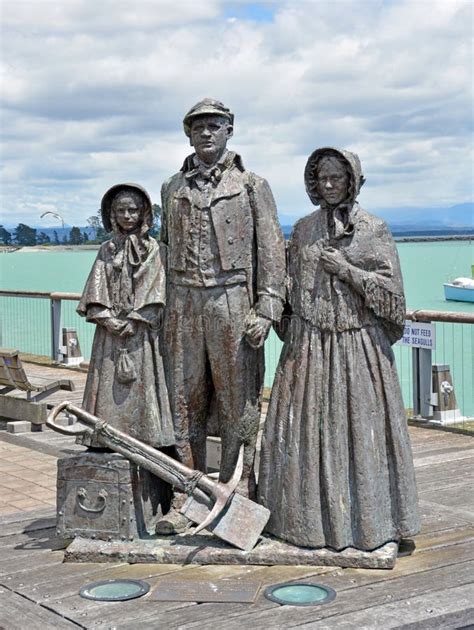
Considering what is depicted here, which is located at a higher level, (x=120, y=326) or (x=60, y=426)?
(x=120, y=326)

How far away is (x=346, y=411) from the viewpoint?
5.19m

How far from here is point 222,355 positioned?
213 inches

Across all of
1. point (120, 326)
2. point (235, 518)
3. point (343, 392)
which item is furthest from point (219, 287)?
point (235, 518)

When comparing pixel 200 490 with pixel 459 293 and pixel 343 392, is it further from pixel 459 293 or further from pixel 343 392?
pixel 459 293

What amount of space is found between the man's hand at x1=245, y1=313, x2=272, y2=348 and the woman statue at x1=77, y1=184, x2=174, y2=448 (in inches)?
19.2

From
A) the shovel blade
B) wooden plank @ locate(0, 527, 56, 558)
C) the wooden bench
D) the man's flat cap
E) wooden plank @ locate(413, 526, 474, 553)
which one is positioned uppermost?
the man's flat cap

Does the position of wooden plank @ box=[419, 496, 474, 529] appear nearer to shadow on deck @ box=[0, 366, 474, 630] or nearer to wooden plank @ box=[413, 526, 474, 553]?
shadow on deck @ box=[0, 366, 474, 630]

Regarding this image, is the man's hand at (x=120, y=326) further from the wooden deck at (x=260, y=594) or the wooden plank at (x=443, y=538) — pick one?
the wooden plank at (x=443, y=538)

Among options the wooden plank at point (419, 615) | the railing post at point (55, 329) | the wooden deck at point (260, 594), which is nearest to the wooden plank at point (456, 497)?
the wooden deck at point (260, 594)

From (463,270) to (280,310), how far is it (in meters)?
62.5

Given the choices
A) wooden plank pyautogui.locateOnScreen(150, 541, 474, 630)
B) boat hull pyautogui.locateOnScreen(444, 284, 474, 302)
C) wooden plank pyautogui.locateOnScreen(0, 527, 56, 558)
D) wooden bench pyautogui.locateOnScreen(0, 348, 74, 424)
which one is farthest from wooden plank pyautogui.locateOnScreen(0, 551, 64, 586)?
boat hull pyautogui.locateOnScreen(444, 284, 474, 302)

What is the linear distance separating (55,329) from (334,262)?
9407 millimetres

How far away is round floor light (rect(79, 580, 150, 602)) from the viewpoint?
4.73 meters

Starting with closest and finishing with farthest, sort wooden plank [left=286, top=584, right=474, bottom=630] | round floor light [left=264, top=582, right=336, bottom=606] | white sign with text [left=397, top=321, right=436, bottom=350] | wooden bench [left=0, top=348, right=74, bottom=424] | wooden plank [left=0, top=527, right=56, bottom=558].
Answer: wooden plank [left=286, top=584, right=474, bottom=630], round floor light [left=264, top=582, right=336, bottom=606], wooden plank [left=0, top=527, right=56, bottom=558], white sign with text [left=397, top=321, right=436, bottom=350], wooden bench [left=0, top=348, right=74, bottom=424]
